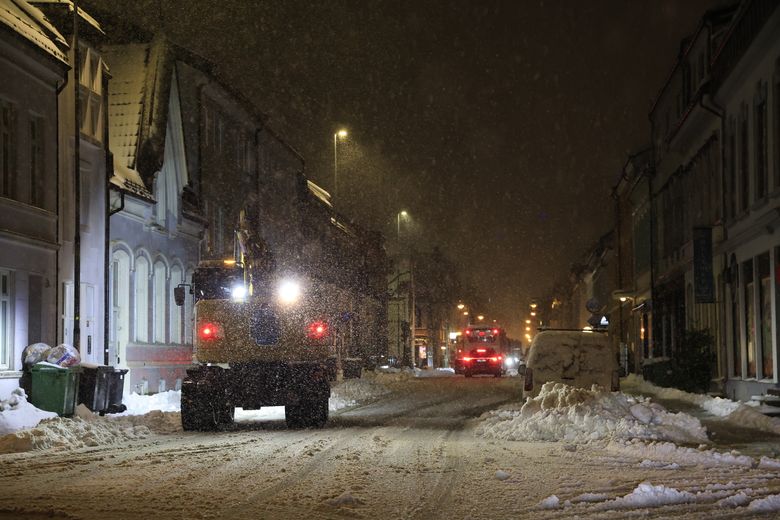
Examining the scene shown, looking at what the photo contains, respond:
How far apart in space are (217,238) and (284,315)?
21.7 meters

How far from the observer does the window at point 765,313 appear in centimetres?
2459

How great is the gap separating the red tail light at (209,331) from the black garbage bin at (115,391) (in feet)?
14.7

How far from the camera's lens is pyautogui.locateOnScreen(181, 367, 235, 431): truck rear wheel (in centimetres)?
1777

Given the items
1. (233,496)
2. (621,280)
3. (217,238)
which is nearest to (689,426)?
(233,496)

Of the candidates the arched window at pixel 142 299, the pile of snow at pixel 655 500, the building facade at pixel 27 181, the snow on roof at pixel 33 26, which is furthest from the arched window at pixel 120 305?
the pile of snow at pixel 655 500

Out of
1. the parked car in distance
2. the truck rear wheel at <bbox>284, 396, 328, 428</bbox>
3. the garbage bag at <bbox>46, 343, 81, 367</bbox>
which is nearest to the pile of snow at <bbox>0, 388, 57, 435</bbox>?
the garbage bag at <bbox>46, 343, 81, 367</bbox>

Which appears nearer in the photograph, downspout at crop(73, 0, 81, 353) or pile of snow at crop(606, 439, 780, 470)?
pile of snow at crop(606, 439, 780, 470)

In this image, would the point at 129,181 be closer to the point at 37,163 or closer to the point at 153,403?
the point at 37,163

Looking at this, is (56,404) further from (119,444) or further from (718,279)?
(718,279)

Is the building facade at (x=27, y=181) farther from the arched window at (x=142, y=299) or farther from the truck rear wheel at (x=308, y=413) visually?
the arched window at (x=142, y=299)

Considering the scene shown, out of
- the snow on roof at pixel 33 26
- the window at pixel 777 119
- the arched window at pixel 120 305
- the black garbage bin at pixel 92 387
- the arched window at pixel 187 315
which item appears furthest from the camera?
the arched window at pixel 187 315

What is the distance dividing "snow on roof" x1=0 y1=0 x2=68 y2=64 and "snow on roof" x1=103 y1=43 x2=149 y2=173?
6.58 meters

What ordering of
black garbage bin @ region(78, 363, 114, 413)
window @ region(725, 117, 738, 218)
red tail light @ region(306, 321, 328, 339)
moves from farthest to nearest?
window @ region(725, 117, 738, 218)
black garbage bin @ region(78, 363, 114, 413)
red tail light @ region(306, 321, 328, 339)

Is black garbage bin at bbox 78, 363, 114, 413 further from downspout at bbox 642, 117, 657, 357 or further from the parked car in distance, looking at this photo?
the parked car in distance
